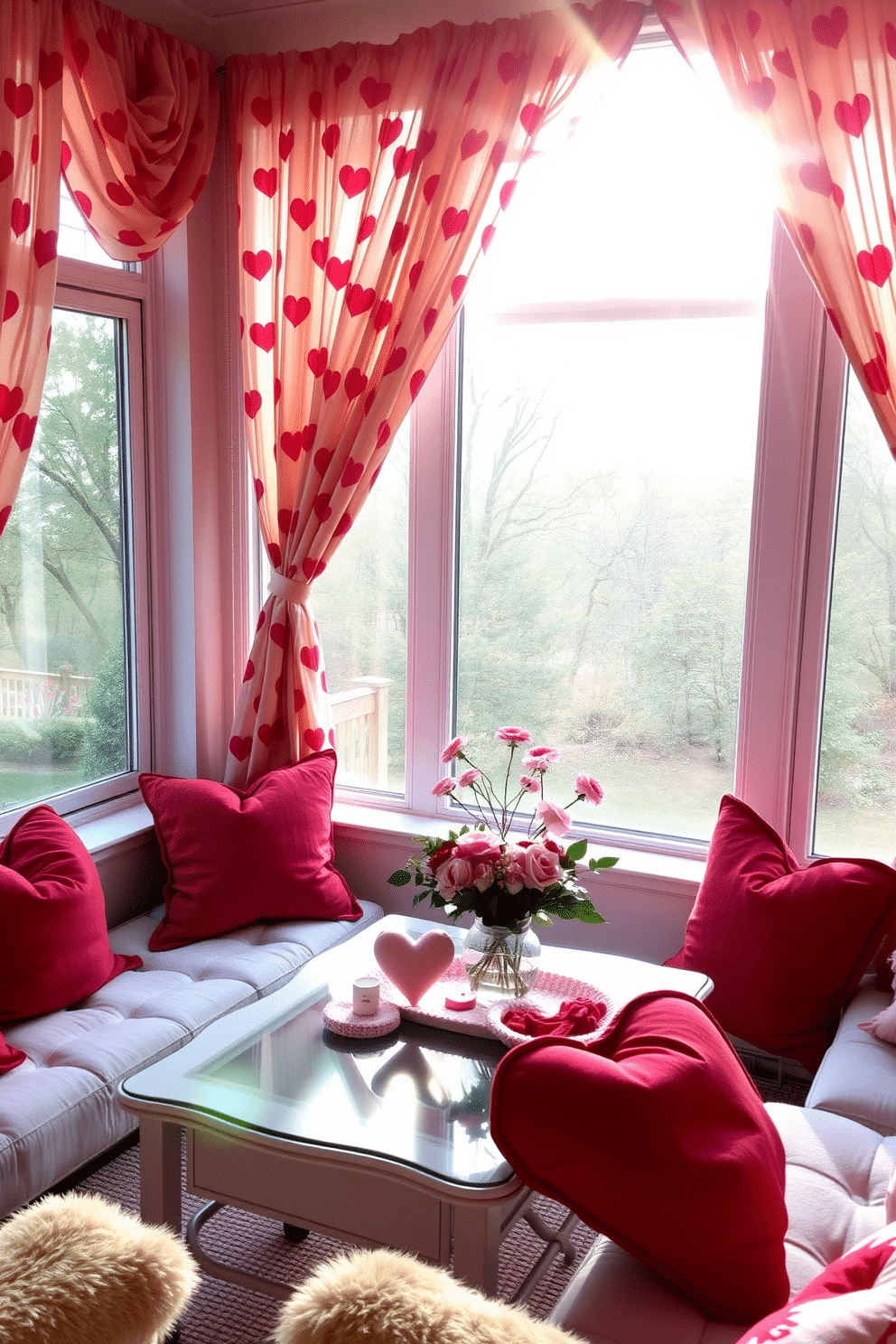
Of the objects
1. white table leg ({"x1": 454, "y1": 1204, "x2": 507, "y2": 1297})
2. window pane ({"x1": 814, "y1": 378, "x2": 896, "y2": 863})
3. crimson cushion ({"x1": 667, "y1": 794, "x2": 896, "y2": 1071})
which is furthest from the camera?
window pane ({"x1": 814, "y1": 378, "x2": 896, "y2": 863})

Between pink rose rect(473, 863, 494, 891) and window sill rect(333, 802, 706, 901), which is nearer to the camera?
pink rose rect(473, 863, 494, 891)

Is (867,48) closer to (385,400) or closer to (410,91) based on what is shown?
(410,91)

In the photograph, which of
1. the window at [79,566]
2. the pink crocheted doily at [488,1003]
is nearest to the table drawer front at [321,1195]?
the pink crocheted doily at [488,1003]

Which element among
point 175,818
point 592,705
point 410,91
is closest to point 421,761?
point 592,705

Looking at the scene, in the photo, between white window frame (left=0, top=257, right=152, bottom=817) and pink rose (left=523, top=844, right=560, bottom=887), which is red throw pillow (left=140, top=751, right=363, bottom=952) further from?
pink rose (left=523, top=844, right=560, bottom=887)

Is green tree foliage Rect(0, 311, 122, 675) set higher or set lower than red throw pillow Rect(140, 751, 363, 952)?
higher

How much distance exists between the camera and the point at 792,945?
2.68 m

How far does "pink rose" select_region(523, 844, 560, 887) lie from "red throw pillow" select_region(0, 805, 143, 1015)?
110cm

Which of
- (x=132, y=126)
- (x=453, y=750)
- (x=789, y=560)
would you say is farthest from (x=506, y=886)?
(x=132, y=126)

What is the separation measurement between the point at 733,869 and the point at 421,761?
3.67ft

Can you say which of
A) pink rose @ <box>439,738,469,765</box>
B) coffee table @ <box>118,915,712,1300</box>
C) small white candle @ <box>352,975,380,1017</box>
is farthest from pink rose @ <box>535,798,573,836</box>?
small white candle @ <box>352,975,380,1017</box>

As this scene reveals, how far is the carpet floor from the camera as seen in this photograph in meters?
2.20

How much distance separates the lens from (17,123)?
2754mm

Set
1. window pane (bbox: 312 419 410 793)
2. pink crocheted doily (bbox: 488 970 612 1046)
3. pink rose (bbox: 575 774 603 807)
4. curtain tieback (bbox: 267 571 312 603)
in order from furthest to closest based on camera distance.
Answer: window pane (bbox: 312 419 410 793) < curtain tieback (bbox: 267 571 312 603) < pink rose (bbox: 575 774 603 807) < pink crocheted doily (bbox: 488 970 612 1046)
